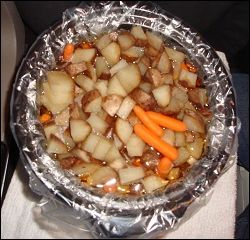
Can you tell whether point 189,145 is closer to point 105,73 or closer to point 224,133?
point 224,133

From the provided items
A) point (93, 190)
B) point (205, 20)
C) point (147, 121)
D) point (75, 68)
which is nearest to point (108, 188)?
point (93, 190)

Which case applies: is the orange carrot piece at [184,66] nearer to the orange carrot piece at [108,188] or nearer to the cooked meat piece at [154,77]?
the cooked meat piece at [154,77]

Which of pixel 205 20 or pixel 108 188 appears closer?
pixel 108 188

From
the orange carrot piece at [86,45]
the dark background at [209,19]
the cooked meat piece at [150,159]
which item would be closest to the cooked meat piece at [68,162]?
the cooked meat piece at [150,159]

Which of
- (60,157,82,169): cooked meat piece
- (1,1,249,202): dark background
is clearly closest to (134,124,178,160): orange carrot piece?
(60,157,82,169): cooked meat piece

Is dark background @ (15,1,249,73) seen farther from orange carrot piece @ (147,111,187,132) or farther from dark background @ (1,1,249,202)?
orange carrot piece @ (147,111,187,132)

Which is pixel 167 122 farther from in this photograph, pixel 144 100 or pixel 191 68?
pixel 191 68

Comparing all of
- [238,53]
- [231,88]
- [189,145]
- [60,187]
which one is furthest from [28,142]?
[238,53]
